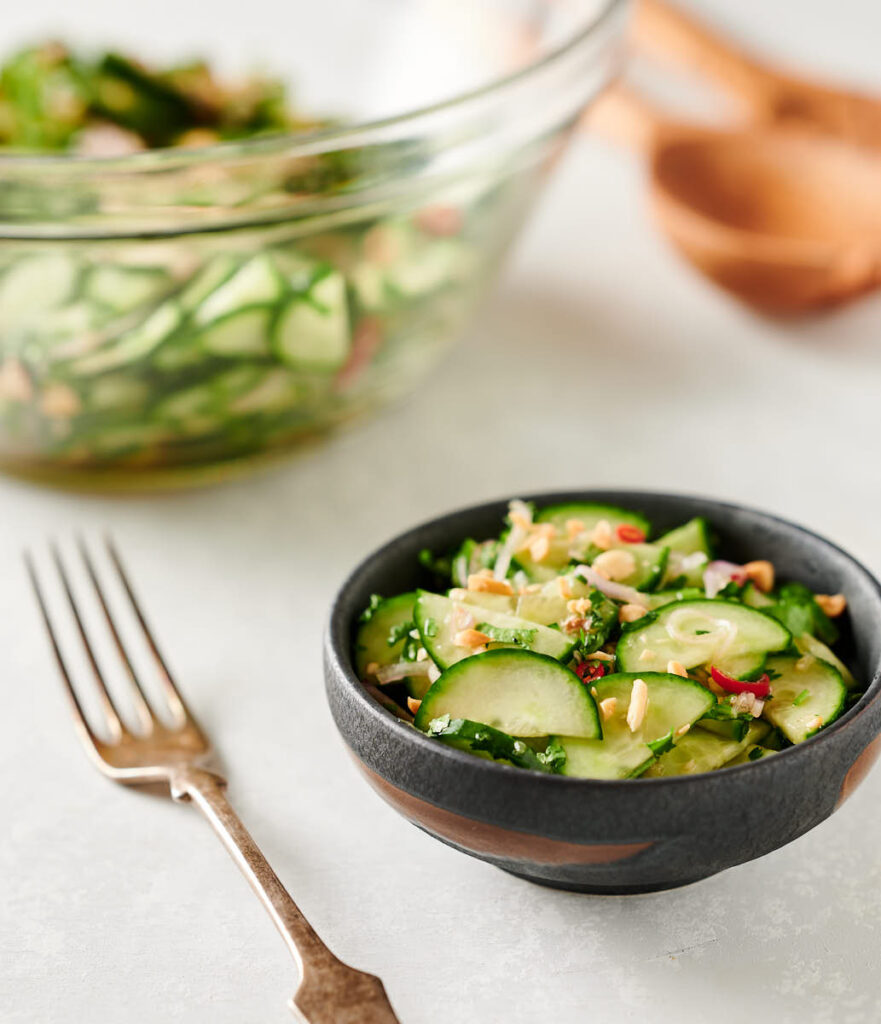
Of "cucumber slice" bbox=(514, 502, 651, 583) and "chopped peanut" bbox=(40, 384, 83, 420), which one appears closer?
"cucumber slice" bbox=(514, 502, 651, 583)

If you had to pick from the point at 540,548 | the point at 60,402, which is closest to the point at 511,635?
the point at 540,548

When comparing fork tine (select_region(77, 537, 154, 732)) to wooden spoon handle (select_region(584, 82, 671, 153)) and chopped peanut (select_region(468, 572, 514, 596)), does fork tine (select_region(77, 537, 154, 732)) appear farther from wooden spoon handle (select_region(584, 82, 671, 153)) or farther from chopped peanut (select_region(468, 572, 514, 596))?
wooden spoon handle (select_region(584, 82, 671, 153))

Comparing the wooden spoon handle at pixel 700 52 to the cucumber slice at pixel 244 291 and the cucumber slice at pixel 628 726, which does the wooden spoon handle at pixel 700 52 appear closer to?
the cucumber slice at pixel 244 291

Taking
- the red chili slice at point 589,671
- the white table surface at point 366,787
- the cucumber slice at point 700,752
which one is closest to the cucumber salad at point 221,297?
the white table surface at point 366,787

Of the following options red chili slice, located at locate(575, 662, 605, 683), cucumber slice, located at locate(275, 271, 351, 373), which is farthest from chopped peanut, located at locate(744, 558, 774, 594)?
cucumber slice, located at locate(275, 271, 351, 373)

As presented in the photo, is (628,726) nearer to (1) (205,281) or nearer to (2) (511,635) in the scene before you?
(2) (511,635)

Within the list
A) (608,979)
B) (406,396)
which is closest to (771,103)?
(406,396)

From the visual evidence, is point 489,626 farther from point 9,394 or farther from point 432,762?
point 9,394
